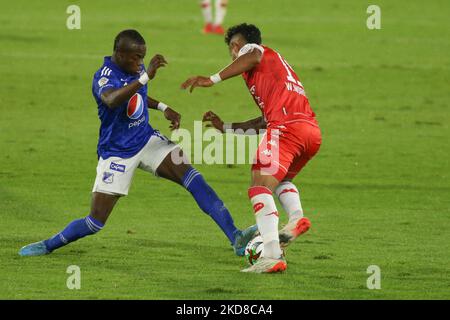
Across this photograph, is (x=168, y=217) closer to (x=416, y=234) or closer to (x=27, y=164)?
(x=416, y=234)

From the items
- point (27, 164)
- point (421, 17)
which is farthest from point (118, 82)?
point (421, 17)

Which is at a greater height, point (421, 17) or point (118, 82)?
point (421, 17)

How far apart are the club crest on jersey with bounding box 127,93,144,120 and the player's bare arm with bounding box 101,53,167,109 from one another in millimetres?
423

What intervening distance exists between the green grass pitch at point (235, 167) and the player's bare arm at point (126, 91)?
62.2 inches

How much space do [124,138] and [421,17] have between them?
90.5 feet

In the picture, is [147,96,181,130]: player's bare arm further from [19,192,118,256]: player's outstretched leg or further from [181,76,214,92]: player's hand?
[181,76,214,92]: player's hand

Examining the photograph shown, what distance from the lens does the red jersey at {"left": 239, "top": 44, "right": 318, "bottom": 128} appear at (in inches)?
443

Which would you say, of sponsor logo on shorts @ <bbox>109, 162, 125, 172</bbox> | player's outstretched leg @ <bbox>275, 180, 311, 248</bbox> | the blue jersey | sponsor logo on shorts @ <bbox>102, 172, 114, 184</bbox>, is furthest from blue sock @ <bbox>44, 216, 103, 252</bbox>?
player's outstretched leg @ <bbox>275, 180, 311, 248</bbox>

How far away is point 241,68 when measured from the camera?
11.0 meters

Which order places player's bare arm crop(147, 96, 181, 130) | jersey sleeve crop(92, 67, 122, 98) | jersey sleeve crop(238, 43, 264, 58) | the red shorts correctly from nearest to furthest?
the red shorts < jersey sleeve crop(238, 43, 264, 58) < jersey sleeve crop(92, 67, 122, 98) < player's bare arm crop(147, 96, 181, 130)

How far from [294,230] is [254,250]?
435 millimetres

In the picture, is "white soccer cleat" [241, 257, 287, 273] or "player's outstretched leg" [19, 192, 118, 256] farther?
"player's outstretched leg" [19, 192, 118, 256]

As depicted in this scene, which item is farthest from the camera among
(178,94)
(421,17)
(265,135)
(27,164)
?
(421,17)

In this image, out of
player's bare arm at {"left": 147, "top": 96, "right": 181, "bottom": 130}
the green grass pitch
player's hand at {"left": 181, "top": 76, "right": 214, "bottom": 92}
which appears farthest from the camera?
player's bare arm at {"left": 147, "top": 96, "right": 181, "bottom": 130}
